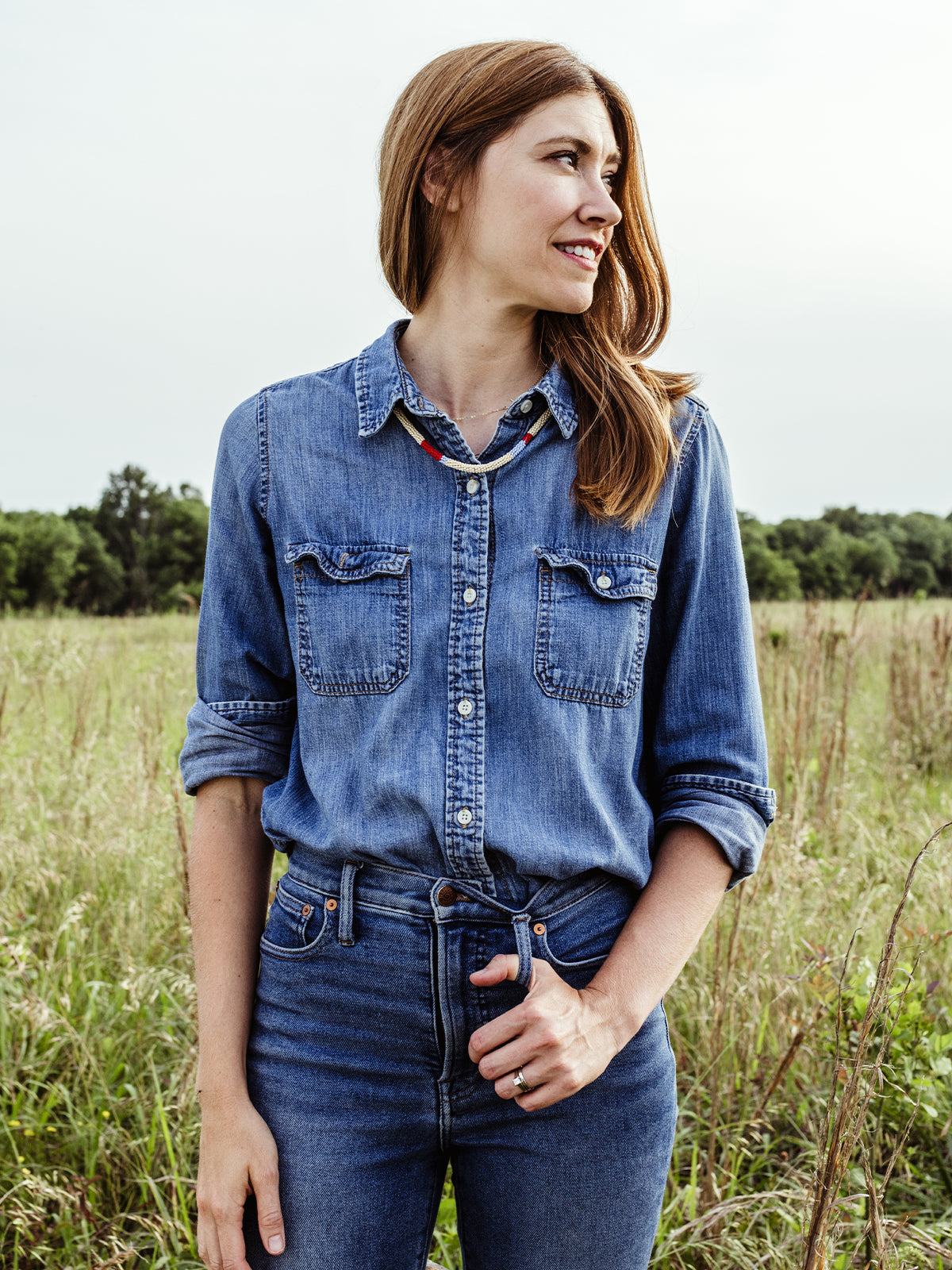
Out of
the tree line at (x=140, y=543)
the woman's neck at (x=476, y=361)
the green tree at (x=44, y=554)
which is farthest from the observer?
the green tree at (x=44, y=554)

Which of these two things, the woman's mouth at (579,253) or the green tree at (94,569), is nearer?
the woman's mouth at (579,253)

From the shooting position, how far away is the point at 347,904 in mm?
1161

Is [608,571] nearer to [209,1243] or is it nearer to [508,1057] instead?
[508,1057]

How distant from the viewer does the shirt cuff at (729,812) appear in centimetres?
119

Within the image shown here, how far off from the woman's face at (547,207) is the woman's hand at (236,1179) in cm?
110

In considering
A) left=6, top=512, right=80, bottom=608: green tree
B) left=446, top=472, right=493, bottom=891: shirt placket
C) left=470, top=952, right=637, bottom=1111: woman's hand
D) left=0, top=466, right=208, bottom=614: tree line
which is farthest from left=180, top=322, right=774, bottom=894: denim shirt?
left=6, top=512, right=80, bottom=608: green tree

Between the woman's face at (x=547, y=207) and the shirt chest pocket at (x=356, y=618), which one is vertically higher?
the woman's face at (x=547, y=207)

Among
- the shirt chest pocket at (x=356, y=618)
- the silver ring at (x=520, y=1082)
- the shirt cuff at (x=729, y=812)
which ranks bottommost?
the silver ring at (x=520, y=1082)

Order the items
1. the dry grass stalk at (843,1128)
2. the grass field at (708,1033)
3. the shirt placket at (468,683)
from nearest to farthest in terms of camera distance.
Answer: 1. the dry grass stalk at (843,1128)
2. the shirt placket at (468,683)
3. the grass field at (708,1033)

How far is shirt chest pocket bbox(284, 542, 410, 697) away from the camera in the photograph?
1198mm

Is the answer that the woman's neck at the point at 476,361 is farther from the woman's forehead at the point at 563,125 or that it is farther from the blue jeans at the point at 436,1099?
the blue jeans at the point at 436,1099

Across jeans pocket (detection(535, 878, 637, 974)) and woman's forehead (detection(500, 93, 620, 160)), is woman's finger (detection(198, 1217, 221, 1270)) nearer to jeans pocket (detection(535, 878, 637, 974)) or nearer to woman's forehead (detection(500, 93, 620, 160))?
jeans pocket (detection(535, 878, 637, 974))

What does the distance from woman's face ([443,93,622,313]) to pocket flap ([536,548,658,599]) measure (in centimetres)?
35

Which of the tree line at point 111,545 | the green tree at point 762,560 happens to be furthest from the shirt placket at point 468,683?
the tree line at point 111,545
